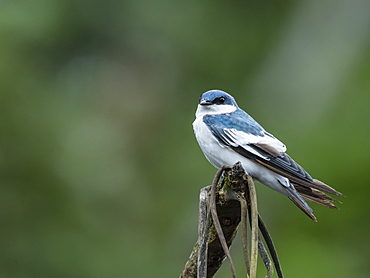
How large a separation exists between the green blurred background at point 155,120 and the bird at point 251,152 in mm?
1777

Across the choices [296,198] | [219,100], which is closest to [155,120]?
[219,100]

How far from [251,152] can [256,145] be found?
5 cm

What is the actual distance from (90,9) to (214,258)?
207 inches

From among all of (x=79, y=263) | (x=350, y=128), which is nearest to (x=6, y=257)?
(x=79, y=263)

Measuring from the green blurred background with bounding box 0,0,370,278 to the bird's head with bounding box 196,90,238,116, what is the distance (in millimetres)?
1671

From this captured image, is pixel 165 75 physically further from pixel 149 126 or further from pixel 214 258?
pixel 214 258

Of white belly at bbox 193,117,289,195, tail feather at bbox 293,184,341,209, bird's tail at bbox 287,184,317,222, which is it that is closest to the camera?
tail feather at bbox 293,184,341,209

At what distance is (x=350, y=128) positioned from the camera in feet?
17.2

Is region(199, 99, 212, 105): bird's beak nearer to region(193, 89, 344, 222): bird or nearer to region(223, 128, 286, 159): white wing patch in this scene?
region(193, 89, 344, 222): bird

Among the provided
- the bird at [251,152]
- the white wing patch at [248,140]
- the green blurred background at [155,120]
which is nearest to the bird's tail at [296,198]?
the bird at [251,152]

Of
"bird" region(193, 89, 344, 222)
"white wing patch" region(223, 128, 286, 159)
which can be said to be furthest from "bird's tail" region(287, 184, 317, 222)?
"white wing patch" region(223, 128, 286, 159)

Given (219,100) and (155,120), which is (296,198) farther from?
(155,120)

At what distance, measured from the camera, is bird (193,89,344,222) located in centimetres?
257

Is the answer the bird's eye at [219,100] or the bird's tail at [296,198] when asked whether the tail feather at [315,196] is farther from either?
the bird's eye at [219,100]
